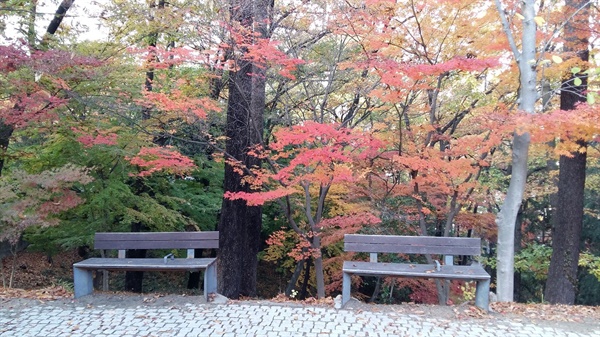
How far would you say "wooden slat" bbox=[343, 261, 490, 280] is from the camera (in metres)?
4.85

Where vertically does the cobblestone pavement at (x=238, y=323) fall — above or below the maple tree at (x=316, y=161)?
below

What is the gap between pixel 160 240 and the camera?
5.52 metres

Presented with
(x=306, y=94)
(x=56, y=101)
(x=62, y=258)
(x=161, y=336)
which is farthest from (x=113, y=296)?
(x=62, y=258)

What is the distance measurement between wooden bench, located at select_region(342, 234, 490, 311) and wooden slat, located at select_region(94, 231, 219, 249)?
5.45ft

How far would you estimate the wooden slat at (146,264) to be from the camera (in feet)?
16.7

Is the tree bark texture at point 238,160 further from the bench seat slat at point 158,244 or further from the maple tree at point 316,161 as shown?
the bench seat slat at point 158,244

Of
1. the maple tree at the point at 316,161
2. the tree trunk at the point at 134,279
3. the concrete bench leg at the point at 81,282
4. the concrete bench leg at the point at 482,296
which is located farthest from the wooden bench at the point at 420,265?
the tree trunk at the point at 134,279

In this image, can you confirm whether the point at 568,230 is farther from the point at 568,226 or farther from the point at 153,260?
the point at 153,260

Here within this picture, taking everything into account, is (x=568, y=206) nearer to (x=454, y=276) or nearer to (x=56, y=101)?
(x=454, y=276)

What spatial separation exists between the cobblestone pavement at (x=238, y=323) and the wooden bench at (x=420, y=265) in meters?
0.39

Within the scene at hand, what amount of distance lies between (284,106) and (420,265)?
439 cm

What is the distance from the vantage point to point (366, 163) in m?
8.62

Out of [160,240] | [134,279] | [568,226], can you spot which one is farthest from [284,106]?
[134,279]

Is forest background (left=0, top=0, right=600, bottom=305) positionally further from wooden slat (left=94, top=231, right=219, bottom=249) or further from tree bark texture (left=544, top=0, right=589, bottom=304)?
wooden slat (left=94, top=231, right=219, bottom=249)
